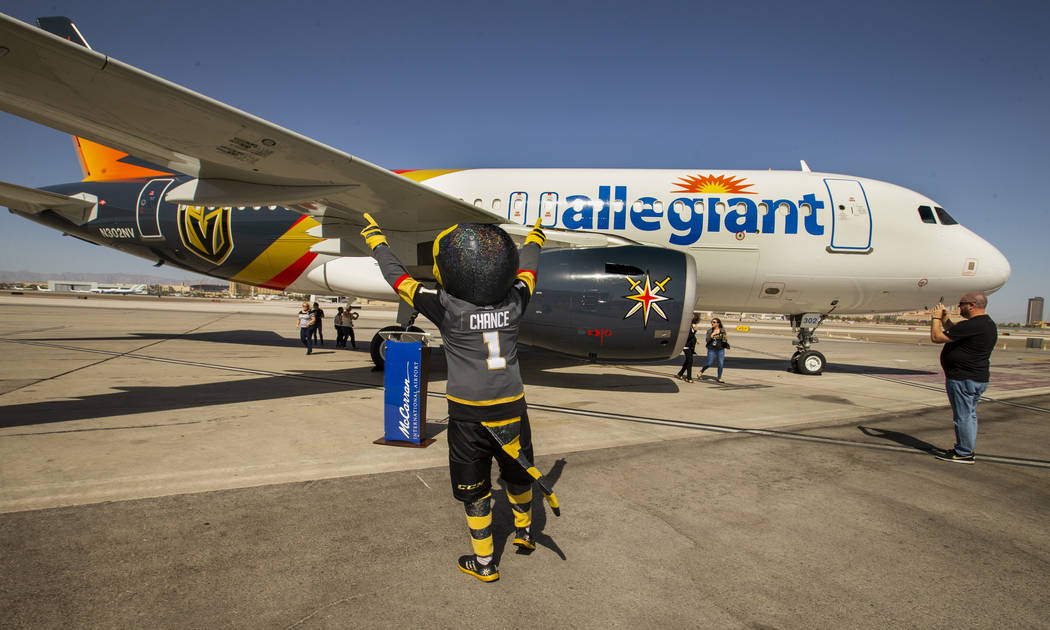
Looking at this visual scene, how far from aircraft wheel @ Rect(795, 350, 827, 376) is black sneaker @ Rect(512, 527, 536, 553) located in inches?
413

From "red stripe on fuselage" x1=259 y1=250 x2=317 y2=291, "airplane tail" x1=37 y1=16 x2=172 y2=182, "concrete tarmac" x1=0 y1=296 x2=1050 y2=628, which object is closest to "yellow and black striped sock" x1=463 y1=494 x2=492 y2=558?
"concrete tarmac" x1=0 y1=296 x2=1050 y2=628

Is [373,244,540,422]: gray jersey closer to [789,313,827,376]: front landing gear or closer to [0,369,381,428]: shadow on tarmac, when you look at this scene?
[0,369,381,428]: shadow on tarmac

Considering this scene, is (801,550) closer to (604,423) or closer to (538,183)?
(604,423)

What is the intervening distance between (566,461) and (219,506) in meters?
2.67

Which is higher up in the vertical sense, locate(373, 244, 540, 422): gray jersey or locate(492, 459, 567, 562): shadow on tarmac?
locate(373, 244, 540, 422): gray jersey

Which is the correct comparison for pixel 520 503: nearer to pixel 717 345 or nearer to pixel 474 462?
pixel 474 462

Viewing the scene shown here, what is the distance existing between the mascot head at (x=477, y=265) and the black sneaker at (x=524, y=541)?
1354 millimetres

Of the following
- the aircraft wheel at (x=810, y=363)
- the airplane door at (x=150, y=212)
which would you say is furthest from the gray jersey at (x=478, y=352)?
the airplane door at (x=150, y=212)

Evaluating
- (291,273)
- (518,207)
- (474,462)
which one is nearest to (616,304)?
(518,207)

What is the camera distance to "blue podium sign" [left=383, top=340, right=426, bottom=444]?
4570 millimetres

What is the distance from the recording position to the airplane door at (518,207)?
946 centimetres

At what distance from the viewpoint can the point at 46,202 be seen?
10.5 m

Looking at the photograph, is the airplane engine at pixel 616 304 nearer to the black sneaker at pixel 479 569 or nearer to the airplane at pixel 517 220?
the airplane at pixel 517 220

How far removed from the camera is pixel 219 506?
3156mm
